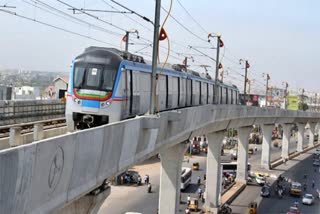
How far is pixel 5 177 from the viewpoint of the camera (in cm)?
649

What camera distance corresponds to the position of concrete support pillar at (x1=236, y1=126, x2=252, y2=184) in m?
50.2

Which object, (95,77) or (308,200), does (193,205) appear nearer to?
(308,200)

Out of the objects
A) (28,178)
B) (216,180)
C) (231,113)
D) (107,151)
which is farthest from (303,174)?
(28,178)

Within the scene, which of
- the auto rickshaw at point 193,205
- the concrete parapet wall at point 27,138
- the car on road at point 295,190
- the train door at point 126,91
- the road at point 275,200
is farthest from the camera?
the car on road at point 295,190

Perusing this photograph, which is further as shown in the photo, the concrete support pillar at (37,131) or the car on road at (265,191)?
the car on road at (265,191)

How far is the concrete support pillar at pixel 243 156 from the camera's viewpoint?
50.2 meters

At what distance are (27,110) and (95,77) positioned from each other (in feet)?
44.6

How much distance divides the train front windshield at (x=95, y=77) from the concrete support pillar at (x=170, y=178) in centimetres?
1117

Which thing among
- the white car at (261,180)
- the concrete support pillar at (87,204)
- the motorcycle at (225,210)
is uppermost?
the concrete support pillar at (87,204)

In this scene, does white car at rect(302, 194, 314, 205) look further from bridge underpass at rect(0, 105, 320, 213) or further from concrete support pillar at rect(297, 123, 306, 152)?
concrete support pillar at rect(297, 123, 306, 152)

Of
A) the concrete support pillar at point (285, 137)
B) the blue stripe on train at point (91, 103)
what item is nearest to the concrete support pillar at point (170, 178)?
the blue stripe on train at point (91, 103)

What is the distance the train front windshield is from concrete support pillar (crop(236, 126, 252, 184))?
119 feet

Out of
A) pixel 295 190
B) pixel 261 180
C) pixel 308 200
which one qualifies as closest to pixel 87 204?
pixel 308 200

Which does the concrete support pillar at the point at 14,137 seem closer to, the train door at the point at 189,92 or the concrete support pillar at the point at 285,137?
the train door at the point at 189,92
